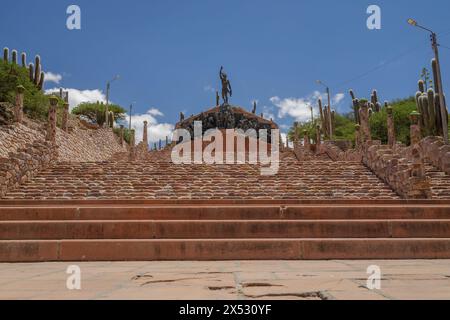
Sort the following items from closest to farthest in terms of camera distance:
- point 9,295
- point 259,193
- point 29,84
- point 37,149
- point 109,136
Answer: point 9,295 < point 259,193 < point 37,149 < point 29,84 < point 109,136

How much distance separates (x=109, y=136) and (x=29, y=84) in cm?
808

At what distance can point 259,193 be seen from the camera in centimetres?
989

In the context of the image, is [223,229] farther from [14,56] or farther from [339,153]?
[14,56]

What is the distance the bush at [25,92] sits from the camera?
2956 cm

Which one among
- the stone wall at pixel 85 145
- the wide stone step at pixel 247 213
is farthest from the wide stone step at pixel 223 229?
the stone wall at pixel 85 145

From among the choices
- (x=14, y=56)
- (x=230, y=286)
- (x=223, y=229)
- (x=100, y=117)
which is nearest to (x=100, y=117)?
(x=100, y=117)

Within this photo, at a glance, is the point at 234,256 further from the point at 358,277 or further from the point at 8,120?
the point at 8,120

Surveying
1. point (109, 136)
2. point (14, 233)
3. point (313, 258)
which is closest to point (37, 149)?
point (14, 233)

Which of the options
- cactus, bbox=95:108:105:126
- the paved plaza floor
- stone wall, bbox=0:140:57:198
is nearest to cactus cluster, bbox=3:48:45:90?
cactus, bbox=95:108:105:126

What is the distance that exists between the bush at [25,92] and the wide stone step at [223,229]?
27.0 m

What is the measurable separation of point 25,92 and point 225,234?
97.6ft

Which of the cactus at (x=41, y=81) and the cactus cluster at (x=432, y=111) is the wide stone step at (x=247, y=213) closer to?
the cactus cluster at (x=432, y=111)

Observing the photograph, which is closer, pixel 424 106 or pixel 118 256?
pixel 118 256

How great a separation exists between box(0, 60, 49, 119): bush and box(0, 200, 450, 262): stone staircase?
26.9 metres
